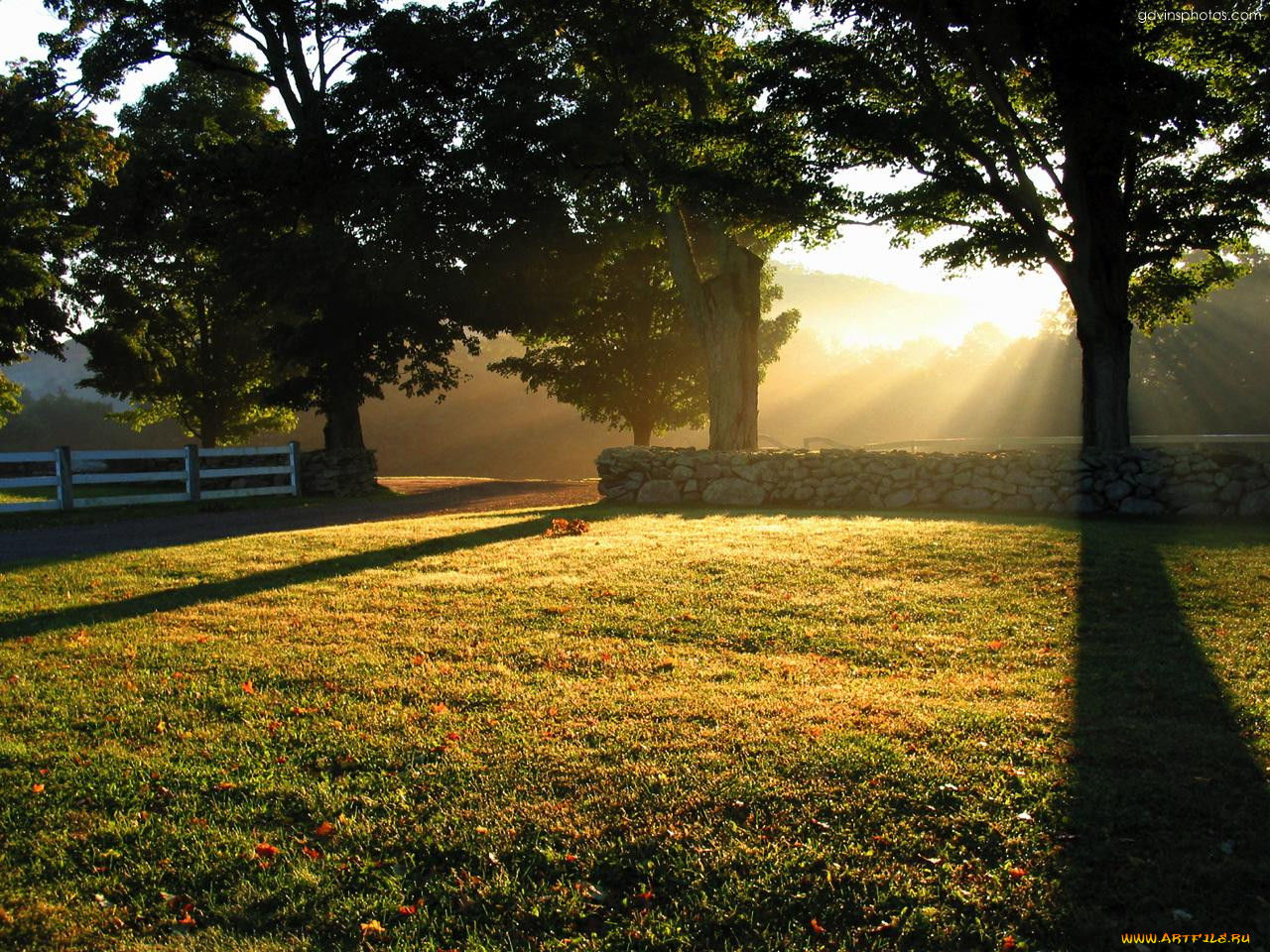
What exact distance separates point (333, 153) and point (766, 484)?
12.1 meters

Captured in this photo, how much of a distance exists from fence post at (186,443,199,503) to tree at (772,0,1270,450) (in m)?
12.5

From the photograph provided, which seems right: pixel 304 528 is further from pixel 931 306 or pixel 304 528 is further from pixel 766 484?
pixel 931 306

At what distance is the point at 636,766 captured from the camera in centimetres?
412

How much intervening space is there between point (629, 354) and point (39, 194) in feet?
54.0

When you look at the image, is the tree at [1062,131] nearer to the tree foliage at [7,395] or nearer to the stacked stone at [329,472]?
the stacked stone at [329,472]

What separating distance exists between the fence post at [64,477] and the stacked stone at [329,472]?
513cm

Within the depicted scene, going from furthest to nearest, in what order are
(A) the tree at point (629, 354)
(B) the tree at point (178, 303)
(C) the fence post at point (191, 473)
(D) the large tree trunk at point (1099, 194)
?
1. (A) the tree at point (629, 354)
2. (B) the tree at point (178, 303)
3. (C) the fence post at point (191, 473)
4. (D) the large tree trunk at point (1099, 194)

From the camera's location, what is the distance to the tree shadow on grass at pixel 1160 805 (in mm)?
2951

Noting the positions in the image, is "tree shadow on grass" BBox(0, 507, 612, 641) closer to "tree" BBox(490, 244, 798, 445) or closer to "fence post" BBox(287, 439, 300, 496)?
"fence post" BBox(287, 439, 300, 496)

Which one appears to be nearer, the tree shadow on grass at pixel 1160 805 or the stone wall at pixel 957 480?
the tree shadow on grass at pixel 1160 805

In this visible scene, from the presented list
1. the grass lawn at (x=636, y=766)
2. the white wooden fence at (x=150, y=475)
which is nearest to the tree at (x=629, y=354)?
the white wooden fence at (x=150, y=475)

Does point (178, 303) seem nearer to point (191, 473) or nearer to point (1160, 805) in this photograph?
point (191, 473)

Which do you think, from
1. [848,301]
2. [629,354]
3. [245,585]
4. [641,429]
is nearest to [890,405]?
[641,429]

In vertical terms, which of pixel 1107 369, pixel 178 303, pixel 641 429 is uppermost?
pixel 178 303
